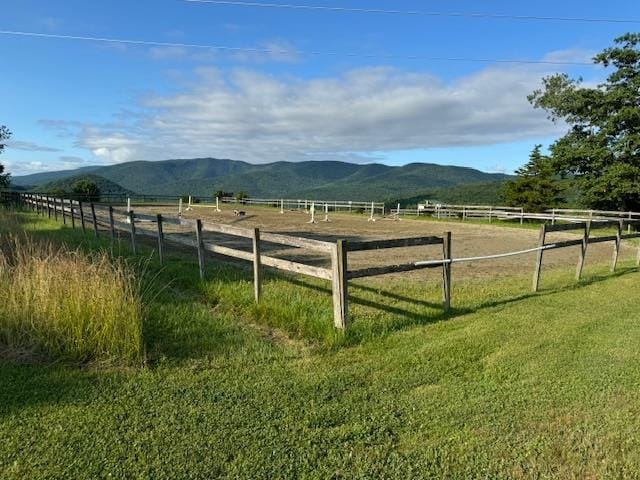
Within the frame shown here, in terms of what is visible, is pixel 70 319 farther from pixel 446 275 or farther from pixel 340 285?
pixel 446 275

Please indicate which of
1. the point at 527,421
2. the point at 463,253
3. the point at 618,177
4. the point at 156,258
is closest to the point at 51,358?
the point at 527,421

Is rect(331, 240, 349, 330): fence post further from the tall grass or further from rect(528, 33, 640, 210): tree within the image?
rect(528, 33, 640, 210): tree

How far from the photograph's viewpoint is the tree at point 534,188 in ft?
141

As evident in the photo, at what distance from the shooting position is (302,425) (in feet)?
11.7

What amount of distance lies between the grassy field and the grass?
24cm

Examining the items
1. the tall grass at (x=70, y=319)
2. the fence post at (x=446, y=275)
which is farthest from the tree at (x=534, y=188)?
the tall grass at (x=70, y=319)

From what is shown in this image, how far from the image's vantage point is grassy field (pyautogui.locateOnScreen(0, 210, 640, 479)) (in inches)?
122

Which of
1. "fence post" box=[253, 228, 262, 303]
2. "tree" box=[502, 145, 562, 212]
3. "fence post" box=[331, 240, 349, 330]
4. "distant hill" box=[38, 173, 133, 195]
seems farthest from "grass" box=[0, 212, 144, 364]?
"distant hill" box=[38, 173, 133, 195]

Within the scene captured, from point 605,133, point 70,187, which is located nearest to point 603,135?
point 605,133

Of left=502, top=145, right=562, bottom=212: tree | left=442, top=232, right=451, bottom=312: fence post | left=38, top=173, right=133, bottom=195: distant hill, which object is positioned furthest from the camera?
left=38, top=173, right=133, bottom=195: distant hill

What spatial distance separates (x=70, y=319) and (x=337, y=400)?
10.1ft

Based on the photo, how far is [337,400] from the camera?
4023 millimetres

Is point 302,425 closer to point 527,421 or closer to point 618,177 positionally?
point 527,421

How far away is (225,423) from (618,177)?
1339 inches
